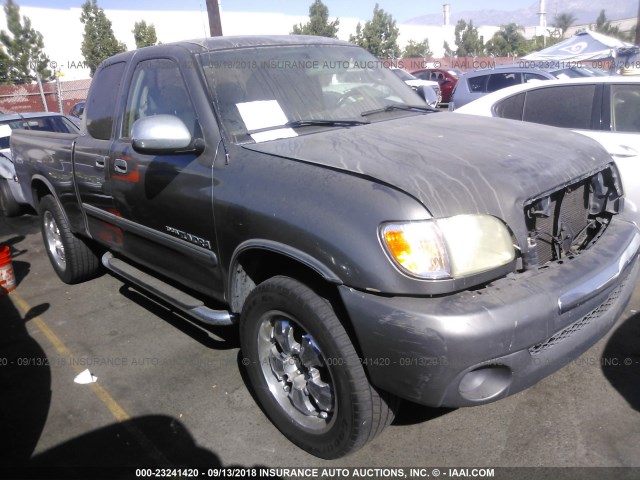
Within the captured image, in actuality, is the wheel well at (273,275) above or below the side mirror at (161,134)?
below

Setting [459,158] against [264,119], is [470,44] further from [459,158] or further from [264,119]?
[459,158]

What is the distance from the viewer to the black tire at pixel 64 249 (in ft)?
16.5

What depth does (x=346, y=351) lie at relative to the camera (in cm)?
232

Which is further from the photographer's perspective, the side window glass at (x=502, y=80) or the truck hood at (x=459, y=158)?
the side window glass at (x=502, y=80)

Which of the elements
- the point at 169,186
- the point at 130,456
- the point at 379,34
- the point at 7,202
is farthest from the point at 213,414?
the point at 379,34

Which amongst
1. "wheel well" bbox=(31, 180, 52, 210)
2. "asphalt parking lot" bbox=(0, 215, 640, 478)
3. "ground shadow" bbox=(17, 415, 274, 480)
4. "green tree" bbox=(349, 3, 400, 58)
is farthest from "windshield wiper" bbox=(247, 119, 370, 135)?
"green tree" bbox=(349, 3, 400, 58)

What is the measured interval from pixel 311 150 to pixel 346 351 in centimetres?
103

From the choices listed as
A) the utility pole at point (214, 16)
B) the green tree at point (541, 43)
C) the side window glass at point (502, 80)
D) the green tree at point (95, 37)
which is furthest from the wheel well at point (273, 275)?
the green tree at point (541, 43)

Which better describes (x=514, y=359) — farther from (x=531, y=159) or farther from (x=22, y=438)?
(x=22, y=438)

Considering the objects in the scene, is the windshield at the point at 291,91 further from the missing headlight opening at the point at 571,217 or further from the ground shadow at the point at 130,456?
the ground shadow at the point at 130,456

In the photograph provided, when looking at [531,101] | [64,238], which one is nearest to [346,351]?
[64,238]

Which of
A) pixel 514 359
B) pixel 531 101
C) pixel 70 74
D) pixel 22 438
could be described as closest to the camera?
pixel 514 359

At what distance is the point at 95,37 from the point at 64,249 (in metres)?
28.2

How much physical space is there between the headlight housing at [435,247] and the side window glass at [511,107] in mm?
3809
